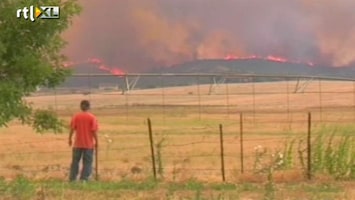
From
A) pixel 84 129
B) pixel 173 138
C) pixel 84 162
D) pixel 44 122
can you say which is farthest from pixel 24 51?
pixel 173 138

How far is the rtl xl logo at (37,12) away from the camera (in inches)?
360

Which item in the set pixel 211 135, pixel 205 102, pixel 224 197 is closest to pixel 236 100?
pixel 205 102

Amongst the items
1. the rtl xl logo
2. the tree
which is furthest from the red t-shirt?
the rtl xl logo

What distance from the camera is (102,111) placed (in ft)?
145

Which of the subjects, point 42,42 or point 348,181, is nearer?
point 42,42

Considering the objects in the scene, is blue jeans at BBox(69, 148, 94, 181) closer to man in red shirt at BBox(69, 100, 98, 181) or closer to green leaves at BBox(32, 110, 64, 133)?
man in red shirt at BBox(69, 100, 98, 181)

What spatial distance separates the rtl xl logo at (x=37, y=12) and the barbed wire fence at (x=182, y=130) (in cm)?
181

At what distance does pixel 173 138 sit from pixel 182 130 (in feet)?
11.2

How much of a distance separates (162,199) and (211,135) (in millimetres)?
20839

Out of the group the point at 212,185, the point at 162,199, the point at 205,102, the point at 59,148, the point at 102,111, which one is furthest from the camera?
the point at 205,102

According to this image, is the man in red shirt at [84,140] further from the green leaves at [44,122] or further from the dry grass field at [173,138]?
the green leaves at [44,122]

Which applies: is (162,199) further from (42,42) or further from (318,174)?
(318,174)

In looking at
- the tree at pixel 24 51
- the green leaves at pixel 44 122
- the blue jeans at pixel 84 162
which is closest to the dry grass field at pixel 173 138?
the blue jeans at pixel 84 162

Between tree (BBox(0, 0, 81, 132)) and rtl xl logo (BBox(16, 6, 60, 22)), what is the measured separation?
51 millimetres
